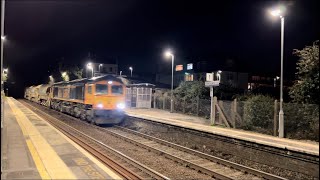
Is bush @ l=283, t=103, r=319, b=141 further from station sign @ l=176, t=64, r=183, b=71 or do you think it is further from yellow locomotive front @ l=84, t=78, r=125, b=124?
station sign @ l=176, t=64, r=183, b=71

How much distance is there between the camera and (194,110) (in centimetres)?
2858

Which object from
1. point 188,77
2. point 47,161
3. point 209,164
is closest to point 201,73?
point 188,77

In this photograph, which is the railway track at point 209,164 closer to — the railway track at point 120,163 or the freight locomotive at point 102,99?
the railway track at point 120,163

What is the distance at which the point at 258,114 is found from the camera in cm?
1823

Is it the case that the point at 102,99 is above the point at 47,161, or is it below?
above

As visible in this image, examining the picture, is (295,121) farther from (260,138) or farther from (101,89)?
(101,89)

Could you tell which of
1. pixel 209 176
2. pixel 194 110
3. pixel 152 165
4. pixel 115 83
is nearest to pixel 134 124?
pixel 115 83

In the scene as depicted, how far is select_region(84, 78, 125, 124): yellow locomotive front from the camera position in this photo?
2188cm

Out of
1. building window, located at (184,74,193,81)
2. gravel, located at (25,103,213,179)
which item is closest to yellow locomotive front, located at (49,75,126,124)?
gravel, located at (25,103,213,179)

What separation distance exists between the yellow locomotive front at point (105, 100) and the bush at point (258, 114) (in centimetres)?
874

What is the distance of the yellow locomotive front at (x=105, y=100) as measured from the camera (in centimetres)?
2188

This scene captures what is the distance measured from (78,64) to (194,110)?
51.8 m

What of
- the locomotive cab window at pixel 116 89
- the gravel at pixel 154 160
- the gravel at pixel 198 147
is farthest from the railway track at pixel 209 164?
the locomotive cab window at pixel 116 89

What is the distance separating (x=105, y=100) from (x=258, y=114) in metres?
10.1
